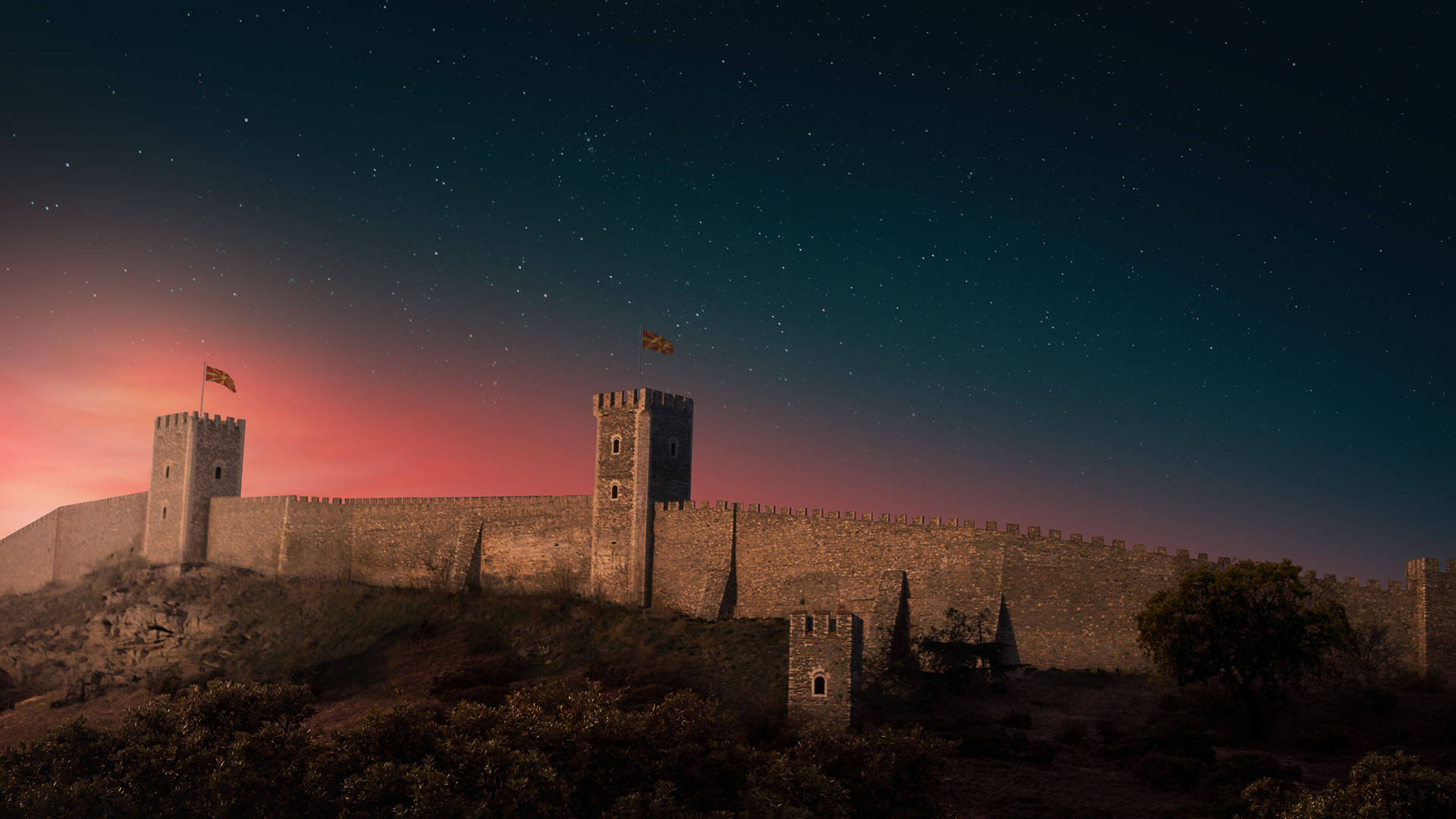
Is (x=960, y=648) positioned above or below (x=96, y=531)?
below

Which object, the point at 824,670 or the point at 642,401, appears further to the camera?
the point at 642,401

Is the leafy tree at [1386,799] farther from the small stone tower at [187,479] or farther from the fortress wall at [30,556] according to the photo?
the fortress wall at [30,556]

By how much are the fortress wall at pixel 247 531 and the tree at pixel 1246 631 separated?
41.0 metres

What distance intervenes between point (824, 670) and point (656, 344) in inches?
754

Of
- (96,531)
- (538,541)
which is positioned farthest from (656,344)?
(96,531)

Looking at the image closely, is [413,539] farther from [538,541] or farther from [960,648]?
[960,648]

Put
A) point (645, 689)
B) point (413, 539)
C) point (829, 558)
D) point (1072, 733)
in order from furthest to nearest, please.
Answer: point (413, 539) → point (829, 558) → point (645, 689) → point (1072, 733)

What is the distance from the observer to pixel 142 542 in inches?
2282

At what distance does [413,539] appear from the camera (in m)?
48.6

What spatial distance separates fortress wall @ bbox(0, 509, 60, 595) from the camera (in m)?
63.5

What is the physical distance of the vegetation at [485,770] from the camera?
68.7ft

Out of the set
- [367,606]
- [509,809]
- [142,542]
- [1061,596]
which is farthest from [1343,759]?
[142,542]

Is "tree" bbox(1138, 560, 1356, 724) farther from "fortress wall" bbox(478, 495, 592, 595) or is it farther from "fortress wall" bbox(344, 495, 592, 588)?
"fortress wall" bbox(344, 495, 592, 588)

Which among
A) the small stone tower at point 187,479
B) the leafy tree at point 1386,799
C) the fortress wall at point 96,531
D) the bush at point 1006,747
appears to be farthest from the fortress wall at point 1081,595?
the fortress wall at point 96,531
